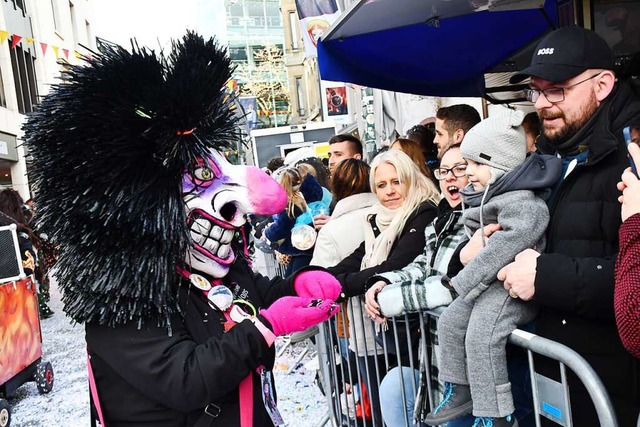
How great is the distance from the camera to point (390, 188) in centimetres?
336

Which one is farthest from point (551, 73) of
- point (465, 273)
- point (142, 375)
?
point (142, 375)

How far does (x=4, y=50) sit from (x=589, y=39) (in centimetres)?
2033

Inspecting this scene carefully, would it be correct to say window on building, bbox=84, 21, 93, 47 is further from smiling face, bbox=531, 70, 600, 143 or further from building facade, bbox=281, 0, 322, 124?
smiling face, bbox=531, 70, 600, 143

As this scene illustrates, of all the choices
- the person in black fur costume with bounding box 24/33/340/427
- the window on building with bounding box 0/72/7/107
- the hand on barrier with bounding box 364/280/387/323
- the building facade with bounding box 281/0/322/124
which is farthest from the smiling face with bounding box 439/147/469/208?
the building facade with bounding box 281/0/322/124

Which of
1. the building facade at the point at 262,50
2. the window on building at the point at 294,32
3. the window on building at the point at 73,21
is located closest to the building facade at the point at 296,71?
A: the window on building at the point at 294,32

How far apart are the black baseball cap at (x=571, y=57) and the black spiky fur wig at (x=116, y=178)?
121 cm

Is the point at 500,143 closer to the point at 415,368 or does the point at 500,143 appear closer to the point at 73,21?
the point at 415,368

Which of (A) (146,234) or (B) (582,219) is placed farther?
(A) (146,234)

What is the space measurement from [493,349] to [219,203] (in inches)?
43.4

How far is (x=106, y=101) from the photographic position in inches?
77.5

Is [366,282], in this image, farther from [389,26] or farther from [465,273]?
[389,26]

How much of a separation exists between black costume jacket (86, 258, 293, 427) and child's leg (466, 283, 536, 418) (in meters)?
0.72

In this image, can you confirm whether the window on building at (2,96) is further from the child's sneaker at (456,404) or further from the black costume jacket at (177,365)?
the child's sneaker at (456,404)

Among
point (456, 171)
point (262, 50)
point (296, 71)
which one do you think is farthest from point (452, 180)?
point (262, 50)
